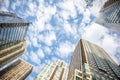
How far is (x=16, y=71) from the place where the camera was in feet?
543

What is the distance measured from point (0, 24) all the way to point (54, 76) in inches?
3369

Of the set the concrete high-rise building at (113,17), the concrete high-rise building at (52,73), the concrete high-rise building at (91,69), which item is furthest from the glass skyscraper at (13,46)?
the concrete high-rise building at (113,17)

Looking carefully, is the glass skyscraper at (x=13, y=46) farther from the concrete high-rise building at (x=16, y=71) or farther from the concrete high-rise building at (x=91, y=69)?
the concrete high-rise building at (x=91, y=69)

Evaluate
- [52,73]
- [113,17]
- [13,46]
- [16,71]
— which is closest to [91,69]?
[113,17]

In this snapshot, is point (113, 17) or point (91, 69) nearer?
point (113, 17)

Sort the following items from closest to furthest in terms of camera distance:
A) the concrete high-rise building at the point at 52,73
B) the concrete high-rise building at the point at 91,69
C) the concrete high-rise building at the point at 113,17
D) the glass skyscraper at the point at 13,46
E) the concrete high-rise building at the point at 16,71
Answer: the concrete high-rise building at the point at 113,17 → the concrete high-rise building at the point at 91,69 → the glass skyscraper at the point at 13,46 → the concrete high-rise building at the point at 52,73 → the concrete high-rise building at the point at 16,71

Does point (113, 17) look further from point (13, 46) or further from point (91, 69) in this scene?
point (13, 46)

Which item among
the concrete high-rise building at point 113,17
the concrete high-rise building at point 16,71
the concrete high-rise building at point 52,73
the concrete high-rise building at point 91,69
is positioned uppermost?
the concrete high-rise building at point 113,17

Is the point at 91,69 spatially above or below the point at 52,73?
above

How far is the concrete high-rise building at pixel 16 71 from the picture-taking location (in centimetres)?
14920

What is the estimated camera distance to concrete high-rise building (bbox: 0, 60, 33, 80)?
14920cm

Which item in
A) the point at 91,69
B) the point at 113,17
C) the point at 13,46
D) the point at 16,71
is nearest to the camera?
the point at 113,17

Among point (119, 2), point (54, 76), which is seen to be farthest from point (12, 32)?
point (54, 76)

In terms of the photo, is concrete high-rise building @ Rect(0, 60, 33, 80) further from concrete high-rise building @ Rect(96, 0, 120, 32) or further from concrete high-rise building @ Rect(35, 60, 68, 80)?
concrete high-rise building @ Rect(96, 0, 120, 32)
